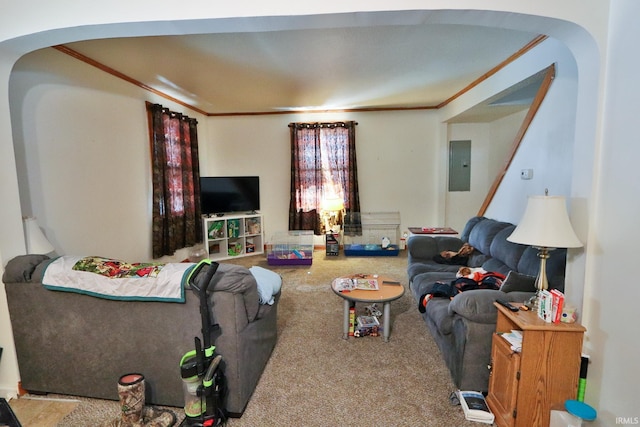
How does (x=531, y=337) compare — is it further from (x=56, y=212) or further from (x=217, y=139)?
(x=217, y=139)

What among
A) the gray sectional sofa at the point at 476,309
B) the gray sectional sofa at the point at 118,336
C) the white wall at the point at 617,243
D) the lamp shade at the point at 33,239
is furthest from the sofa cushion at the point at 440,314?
the lamp shade at the point at 33,239

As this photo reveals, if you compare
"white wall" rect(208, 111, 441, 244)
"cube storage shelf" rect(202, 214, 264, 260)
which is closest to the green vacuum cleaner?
"cube storage shelf" rect(202, 214, 264, 260)

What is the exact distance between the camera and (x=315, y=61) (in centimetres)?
313

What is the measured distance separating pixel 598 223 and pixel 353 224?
13.0 ft

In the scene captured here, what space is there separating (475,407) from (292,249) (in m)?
3.47

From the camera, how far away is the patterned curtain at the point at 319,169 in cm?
539

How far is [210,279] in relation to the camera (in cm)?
153

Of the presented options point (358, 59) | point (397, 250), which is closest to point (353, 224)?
point (397, 250)

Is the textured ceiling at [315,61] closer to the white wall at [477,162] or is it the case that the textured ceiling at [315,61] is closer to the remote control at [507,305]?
the white wall at [477,162]

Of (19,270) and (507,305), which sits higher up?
(19,270)

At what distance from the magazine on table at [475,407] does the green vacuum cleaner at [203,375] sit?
1352 millimetres

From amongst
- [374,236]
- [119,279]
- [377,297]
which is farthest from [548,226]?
[374,236]

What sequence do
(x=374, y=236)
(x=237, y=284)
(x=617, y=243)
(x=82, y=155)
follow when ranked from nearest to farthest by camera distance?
(x=617, y=243), (x=237, y=284), (x=82, y=155), (x=374, y=236)

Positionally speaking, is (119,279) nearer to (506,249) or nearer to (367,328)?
(367,328)
